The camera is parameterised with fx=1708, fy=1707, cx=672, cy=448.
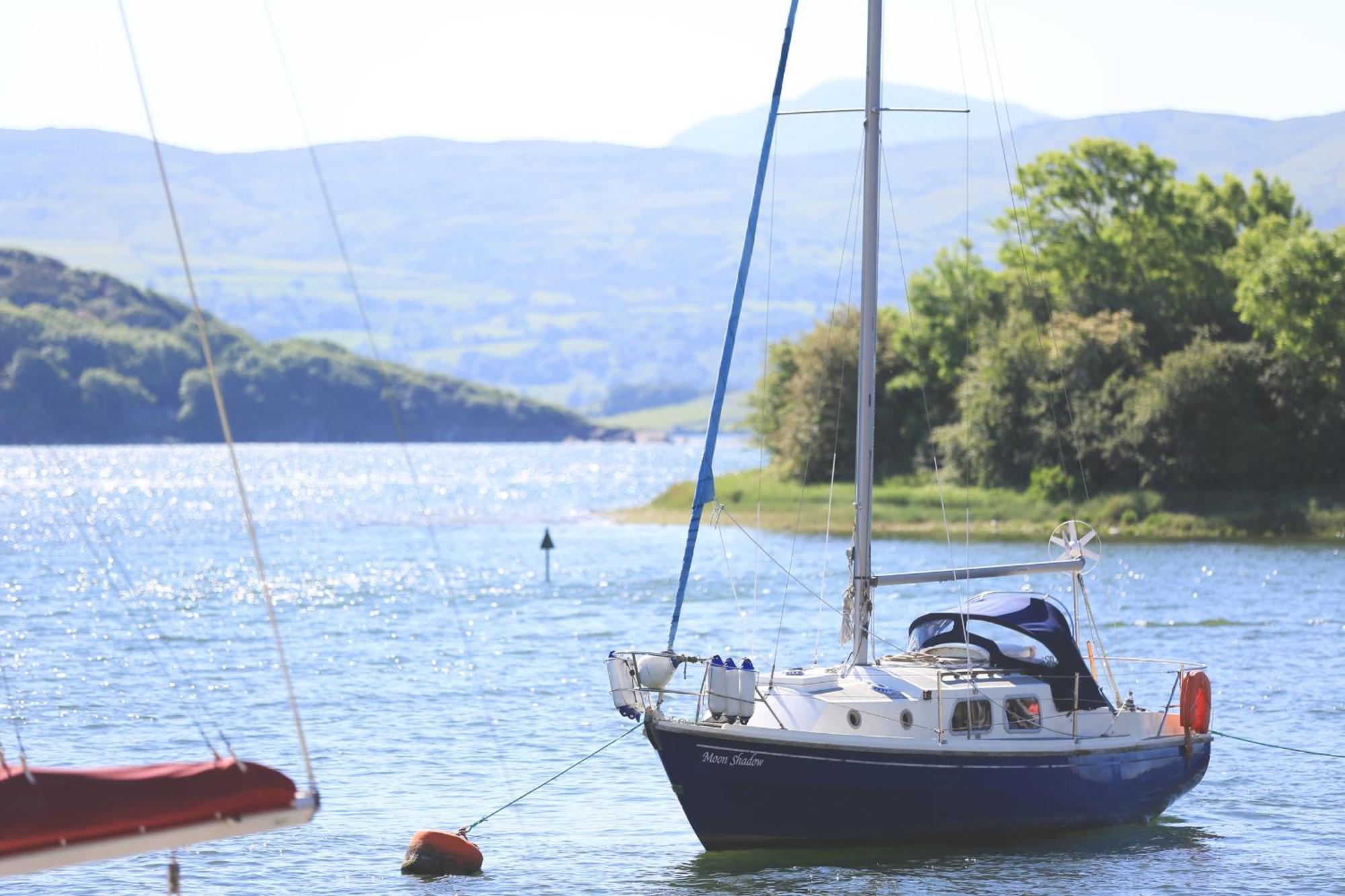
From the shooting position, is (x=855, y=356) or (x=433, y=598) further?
(x=855, y=356)

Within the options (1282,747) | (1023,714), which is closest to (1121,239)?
(1282,747)

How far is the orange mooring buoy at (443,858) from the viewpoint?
23141 mm

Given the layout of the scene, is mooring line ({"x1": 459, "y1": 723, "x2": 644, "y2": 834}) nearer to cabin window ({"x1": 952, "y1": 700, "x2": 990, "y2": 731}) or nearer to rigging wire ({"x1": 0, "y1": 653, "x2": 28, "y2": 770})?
cabin window ({"x1": 952, "y1": 700, "x2": 990, "y2": 731})

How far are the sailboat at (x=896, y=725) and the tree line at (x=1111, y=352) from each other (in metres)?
50.4

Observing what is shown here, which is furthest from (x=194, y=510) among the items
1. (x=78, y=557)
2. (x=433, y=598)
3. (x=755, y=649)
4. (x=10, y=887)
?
Answer: (x=10, y=887)

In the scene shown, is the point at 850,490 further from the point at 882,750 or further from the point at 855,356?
the point at 882,750

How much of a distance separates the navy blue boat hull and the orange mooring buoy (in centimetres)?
293

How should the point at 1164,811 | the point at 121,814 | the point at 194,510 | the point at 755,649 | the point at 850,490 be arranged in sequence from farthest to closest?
the point at 194,510
the point at 850,490
the point at 755,649
the point at 1164,811
the point at 121,814

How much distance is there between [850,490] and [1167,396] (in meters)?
17.2

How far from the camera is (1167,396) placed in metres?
85.2

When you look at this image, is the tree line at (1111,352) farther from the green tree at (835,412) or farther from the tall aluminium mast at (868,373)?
the tall aluminium mast at (868,373)

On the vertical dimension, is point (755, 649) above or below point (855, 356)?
below

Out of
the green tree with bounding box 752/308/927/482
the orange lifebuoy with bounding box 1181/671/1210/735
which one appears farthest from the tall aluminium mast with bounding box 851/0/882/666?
the green tree with bounding box 752/308/927/482

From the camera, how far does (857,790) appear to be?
73.7 feet
